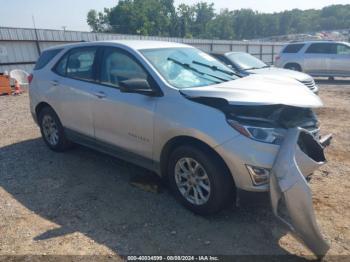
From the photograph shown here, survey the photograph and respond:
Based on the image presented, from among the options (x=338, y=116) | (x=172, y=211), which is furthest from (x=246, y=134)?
(x=338, y=116)

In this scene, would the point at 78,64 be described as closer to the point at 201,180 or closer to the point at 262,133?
the point at 201,180

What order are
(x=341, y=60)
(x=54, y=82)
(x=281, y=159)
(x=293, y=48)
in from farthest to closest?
(x=293, y=48), (x=341, y=60), (x=54, y=82), (x=281, y=159)

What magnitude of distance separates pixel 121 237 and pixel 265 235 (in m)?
1.41

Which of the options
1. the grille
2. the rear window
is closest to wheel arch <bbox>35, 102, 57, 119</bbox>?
the rear window

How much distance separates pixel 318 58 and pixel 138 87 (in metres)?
12.9

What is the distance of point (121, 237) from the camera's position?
10.4 feet

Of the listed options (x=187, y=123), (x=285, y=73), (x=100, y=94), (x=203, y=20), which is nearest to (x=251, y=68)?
(x=285, y=73)

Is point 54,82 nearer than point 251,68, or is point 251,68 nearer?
point 54,82

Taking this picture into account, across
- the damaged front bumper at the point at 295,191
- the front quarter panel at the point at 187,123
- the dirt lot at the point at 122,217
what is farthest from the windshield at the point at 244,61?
the damaged front bumper at the point at 295,191

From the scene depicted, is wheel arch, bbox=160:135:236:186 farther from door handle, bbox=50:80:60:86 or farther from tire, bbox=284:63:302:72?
tire, bbox=284:63:302:72

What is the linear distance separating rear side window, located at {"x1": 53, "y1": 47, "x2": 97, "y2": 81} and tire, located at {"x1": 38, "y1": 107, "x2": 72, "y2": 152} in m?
0.73

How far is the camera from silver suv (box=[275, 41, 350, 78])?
14078 mm

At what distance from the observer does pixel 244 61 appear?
9.37 metres

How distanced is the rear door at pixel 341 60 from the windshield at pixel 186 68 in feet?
38.1
